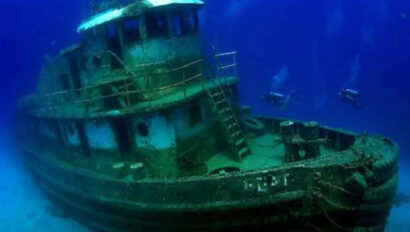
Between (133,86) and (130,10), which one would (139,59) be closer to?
(133,86)

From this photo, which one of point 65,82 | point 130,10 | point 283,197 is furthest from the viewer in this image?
point 65,82

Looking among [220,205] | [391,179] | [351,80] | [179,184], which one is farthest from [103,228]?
[351,80]

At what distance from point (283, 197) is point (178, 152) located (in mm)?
3165

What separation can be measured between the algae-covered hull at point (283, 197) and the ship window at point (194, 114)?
7.35 ft

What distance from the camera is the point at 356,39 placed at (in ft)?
234

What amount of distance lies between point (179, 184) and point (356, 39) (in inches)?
2990

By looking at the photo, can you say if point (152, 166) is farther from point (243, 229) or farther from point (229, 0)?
point (229, 0)

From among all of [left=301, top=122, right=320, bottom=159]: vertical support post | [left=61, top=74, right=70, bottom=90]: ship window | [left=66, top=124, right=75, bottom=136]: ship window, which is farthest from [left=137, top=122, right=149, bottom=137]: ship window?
[left=61, top=74, right=70, bottom=90]: ship window

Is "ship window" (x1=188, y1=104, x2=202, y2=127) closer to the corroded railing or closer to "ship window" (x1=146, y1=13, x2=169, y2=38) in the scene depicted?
the corroded railing

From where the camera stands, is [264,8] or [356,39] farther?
[264,8]

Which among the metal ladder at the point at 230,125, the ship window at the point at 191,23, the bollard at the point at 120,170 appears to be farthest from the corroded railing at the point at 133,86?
the bollard at the point at 120,170

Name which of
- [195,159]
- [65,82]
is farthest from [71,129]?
[195,159]

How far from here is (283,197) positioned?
232 inches

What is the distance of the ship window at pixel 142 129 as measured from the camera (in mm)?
8086
